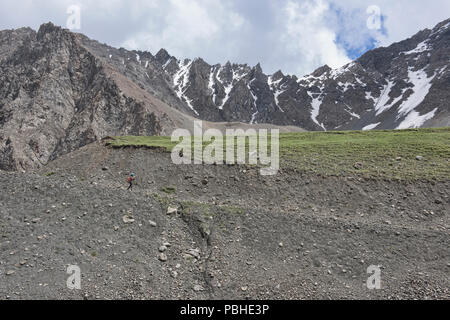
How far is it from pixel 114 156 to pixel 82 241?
22.3 metres

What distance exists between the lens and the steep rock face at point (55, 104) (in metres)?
129

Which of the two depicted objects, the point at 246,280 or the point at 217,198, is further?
the point at 217,198

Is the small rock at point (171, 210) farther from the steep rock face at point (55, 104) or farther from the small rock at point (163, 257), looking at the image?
the steep rock face at point (55, 104)

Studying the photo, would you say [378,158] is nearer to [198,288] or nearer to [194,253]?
[194,253]

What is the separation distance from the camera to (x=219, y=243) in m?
17.5

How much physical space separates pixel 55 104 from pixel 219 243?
15654cm

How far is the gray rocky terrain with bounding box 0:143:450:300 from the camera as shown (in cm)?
1410

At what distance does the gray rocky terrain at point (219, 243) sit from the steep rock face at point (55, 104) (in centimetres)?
12265

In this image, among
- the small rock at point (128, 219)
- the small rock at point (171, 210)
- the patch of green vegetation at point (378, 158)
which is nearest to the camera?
the small rock at point (128, 219)

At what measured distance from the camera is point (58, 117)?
14300 centimetres

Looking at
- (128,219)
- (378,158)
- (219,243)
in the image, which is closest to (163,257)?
(219,243)

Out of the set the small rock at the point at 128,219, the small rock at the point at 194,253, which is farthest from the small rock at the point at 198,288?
the small rock at the point at 128,219
